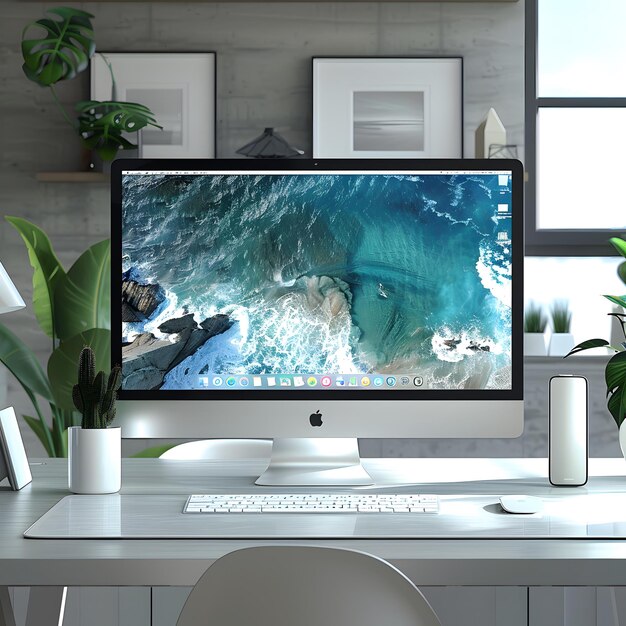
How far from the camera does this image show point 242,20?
288 cm

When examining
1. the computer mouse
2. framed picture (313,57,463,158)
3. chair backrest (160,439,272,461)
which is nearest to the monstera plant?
framed picture (313,57,463,158)

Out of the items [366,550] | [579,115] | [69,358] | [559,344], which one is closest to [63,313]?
[69,358]

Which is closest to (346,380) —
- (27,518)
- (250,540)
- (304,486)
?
(304,486)

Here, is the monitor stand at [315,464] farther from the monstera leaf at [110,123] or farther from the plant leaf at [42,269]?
the monstera leaf at [110,123]

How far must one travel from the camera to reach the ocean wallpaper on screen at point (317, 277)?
1345 millimetres

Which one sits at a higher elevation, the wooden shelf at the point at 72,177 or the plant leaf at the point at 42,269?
the wooden shelf at the point at 72,177

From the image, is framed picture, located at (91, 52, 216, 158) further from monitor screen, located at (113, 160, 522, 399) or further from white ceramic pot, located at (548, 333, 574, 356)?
monitor screen, located at (113, 160, 522, 399)

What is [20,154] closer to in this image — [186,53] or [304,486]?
[186,53]

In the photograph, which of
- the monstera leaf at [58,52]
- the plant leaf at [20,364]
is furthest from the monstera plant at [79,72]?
the plant leaf at [20,364]

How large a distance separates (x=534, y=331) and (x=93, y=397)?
197cm

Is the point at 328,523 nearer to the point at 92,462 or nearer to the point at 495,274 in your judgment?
the point at 92,462

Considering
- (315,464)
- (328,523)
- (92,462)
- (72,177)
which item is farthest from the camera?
(72,177)

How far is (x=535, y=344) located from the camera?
111 inches

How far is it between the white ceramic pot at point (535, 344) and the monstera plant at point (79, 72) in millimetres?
1492
